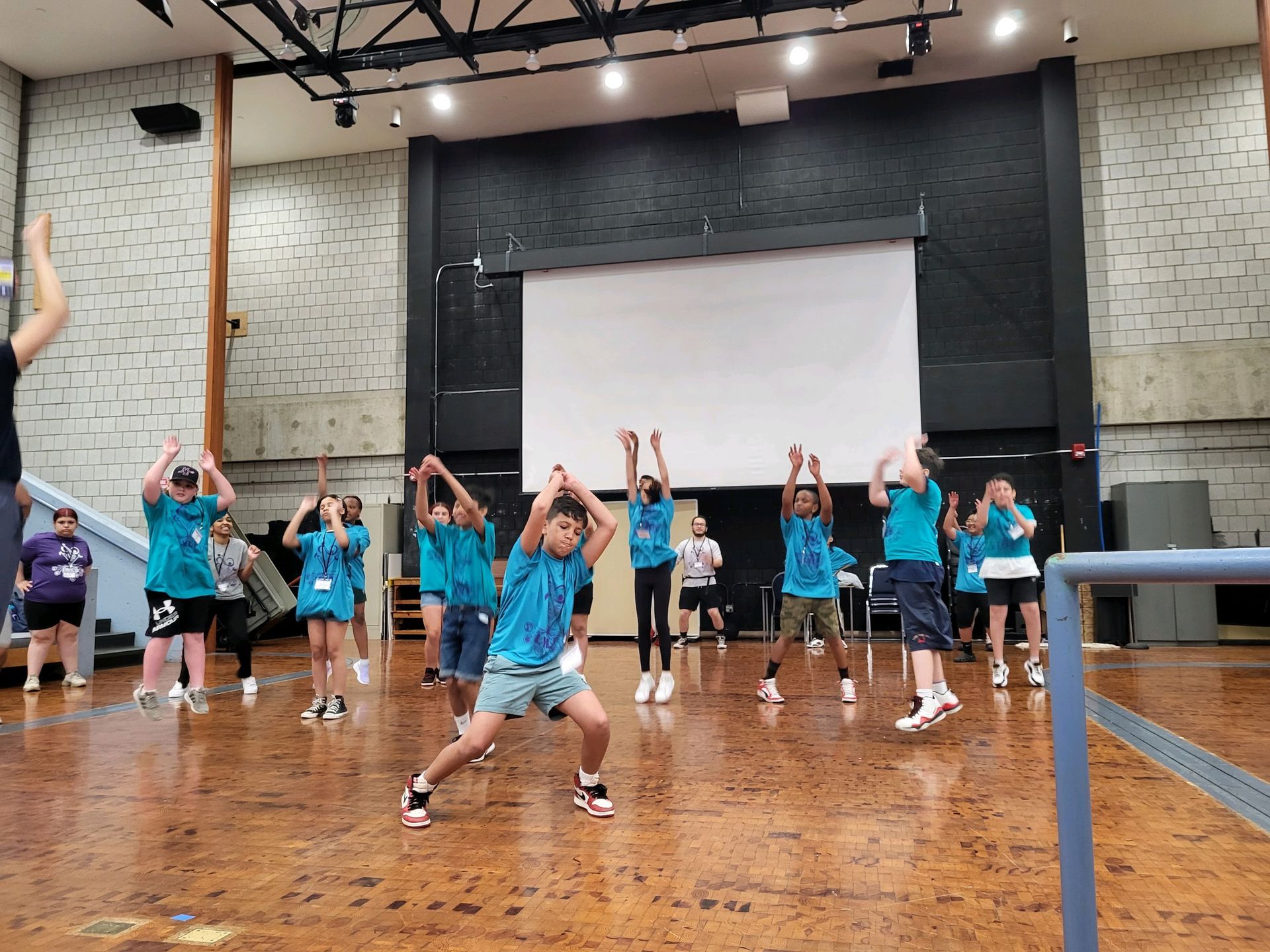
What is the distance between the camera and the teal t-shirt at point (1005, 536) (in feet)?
22.7

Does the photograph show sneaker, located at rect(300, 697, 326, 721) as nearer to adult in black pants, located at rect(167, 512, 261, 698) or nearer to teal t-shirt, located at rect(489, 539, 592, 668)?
adult in black pants, located at rect(167, 512, 261, 698)

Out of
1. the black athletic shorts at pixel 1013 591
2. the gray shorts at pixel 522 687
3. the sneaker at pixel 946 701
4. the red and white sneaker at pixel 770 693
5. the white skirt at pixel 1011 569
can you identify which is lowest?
the red and white sneaker at pixel 770 693

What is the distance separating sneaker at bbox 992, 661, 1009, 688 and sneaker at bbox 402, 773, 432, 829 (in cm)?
516

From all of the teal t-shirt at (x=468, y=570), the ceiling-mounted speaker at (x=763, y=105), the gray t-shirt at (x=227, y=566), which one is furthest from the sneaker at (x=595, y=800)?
the ceiling-mounted speaker at (x=763, y=105)

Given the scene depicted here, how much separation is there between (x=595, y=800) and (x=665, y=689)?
3.09 m

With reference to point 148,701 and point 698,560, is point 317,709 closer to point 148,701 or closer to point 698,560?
point 148,701

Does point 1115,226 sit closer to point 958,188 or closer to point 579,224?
point 958,188

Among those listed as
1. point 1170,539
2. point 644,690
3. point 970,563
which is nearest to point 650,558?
point 644,690

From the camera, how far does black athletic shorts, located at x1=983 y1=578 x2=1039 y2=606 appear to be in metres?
7.17

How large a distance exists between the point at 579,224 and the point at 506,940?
12.8 meters

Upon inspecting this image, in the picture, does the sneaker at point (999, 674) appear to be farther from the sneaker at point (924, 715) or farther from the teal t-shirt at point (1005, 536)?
the sneaker at point (924, 715)

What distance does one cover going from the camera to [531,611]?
11.9 ft

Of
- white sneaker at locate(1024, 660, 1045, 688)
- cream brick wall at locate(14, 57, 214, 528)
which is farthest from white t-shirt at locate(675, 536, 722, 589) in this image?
cream brick wall at locate(14, 57, 214, 528)

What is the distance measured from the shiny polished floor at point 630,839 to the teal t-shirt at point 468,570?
0.88 metres
